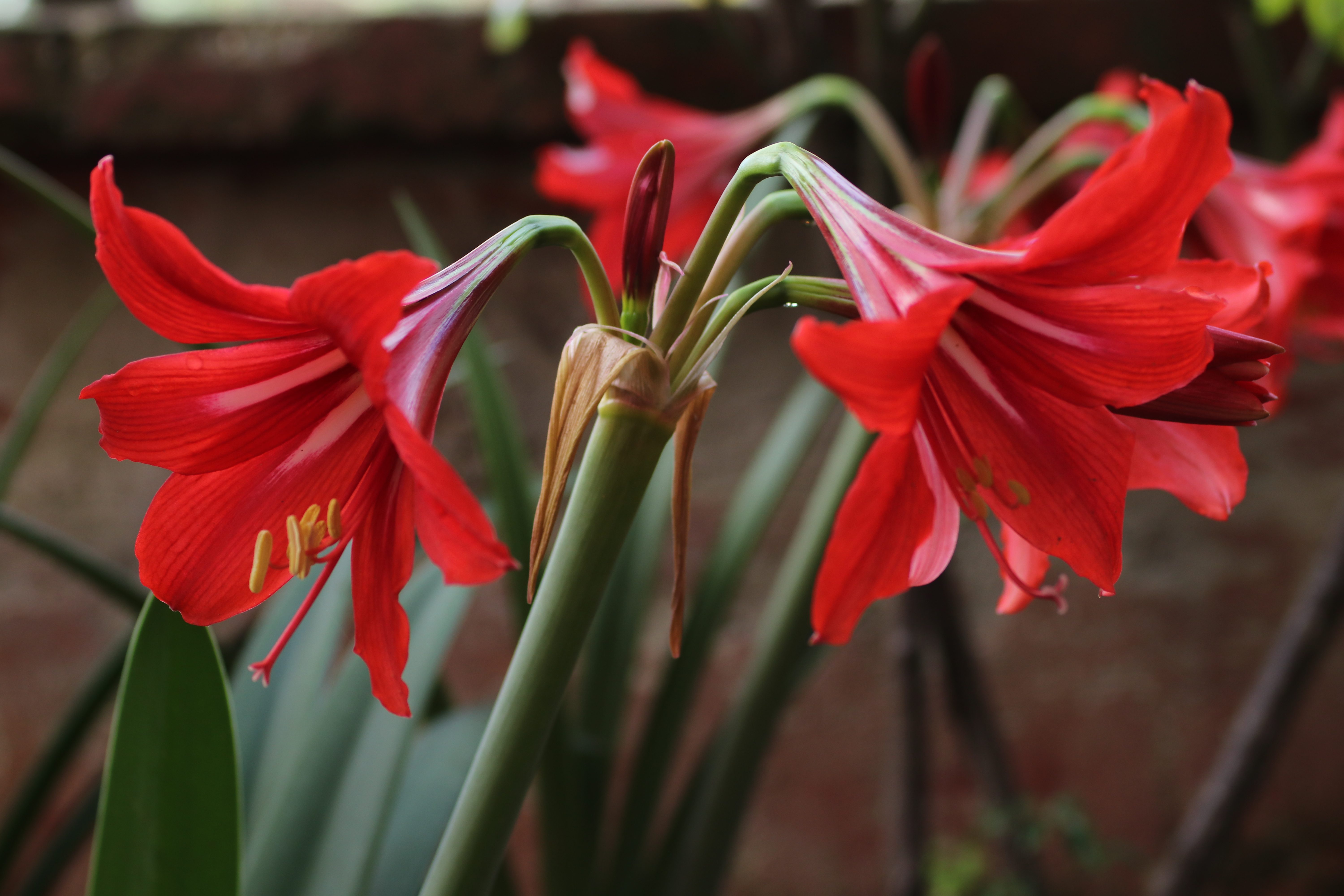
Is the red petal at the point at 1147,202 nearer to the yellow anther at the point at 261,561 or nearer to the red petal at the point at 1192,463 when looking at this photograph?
the red petal at the point at 1192,463

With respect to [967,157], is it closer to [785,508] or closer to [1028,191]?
[1028,191]

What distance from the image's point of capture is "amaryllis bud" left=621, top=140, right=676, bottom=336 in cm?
27

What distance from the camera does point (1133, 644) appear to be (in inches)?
44.0

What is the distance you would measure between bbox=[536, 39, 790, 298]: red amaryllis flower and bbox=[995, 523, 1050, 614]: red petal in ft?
1.52

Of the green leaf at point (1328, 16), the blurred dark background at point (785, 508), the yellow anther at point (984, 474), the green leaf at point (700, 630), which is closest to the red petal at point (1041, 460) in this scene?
the yellow anther at point (984, 474)

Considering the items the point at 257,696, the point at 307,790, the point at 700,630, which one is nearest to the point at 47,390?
the point at 257,696

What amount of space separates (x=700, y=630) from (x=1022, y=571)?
0.34 m

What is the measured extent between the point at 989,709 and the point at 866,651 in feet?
0.75

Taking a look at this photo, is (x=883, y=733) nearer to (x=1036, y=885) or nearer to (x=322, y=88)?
(x=1036, y=885)

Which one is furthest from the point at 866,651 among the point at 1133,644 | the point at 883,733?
the point at 1133,644

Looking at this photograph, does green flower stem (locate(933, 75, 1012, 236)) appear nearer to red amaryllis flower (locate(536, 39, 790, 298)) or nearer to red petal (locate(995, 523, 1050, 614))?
red amaryllis flower (locate(536, 39, 790, 298))

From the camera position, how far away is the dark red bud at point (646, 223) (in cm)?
27

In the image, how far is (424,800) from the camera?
48 centimetres

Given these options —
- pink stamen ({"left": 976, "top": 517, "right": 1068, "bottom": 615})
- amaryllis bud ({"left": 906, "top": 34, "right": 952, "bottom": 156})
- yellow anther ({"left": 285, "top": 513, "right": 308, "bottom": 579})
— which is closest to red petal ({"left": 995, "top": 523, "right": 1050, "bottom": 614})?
pink stamen ({"left": 976, "top": 517, "right": 1068, "bottom": 615})
